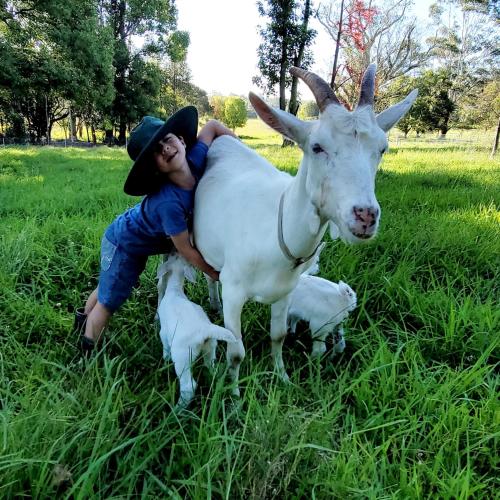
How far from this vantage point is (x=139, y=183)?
2.35 meters

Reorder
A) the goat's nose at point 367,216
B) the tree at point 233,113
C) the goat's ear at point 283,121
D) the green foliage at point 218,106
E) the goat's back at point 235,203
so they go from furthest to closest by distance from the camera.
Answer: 1. the green foliage at point 218,106
2. the tree at point 233,113
3. the goat's back at point 235,203
4. the goat's ear at point 283,121
5. the goat's nose at point 367,216

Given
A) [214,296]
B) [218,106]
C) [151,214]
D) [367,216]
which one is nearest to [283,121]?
[367,216]

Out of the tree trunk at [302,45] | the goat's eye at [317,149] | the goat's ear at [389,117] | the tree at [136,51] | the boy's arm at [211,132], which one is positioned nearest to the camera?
the goat's eye at [317,149]

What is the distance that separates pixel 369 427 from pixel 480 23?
35409 millimetres

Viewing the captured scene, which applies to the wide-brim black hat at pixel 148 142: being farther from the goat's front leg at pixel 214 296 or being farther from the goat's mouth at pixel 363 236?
the goat's mouth at pixel 363 236

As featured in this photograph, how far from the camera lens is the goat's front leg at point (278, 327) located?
2.30 meters

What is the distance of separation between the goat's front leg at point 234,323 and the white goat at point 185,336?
10 cm

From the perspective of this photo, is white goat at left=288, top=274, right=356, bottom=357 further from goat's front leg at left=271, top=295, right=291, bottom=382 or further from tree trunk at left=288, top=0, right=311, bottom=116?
tree trunk at left=288, top=0, right=311, bottom=116

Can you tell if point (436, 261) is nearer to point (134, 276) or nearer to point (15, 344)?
point (134, 276)

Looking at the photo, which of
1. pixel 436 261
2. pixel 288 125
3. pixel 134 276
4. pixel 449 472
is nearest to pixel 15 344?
pixel 134 276

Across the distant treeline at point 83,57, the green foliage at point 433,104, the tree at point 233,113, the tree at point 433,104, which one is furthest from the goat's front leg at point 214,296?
the tree at point 233,113

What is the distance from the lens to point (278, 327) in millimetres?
2338

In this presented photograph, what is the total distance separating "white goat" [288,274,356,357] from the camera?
240cm

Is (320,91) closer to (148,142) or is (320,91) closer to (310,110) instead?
(148,142)
